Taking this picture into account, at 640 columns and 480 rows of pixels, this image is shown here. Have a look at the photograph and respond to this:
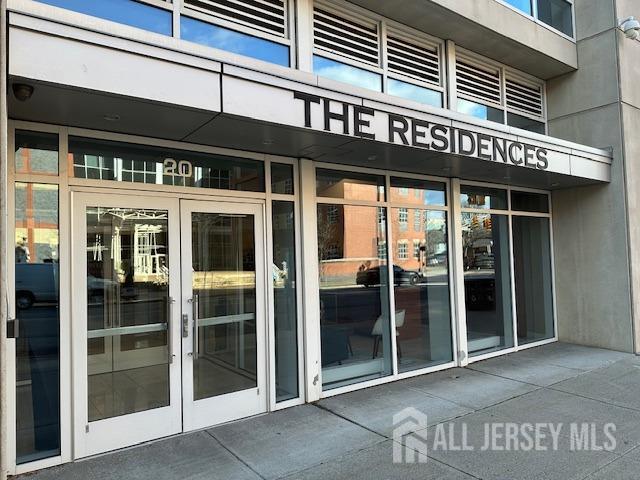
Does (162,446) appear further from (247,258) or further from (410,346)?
(410,346)

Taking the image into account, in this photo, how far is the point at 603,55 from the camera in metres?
8.34

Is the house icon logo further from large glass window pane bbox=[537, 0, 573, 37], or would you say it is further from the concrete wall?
large glass window pane bbox=[537, 0, 573, 37]

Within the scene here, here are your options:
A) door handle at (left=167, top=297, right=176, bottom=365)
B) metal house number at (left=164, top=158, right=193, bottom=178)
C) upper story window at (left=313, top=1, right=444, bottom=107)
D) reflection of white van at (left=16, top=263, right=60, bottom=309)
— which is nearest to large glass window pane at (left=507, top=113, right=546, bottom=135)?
upper story window at (left=313, top=1, right=444, bottom=107)

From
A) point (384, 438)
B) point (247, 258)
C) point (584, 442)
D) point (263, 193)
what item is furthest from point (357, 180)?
point (584, 442)

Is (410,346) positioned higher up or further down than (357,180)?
A: further down

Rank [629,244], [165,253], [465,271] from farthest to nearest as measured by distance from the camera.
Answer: [629,244] < [465,271] < [165,253]

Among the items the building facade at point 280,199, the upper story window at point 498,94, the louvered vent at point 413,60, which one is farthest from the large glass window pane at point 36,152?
the upper story window at point 498,94

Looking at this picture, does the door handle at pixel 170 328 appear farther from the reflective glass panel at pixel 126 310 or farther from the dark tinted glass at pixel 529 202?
the dark tinted glass at pixel 529 202

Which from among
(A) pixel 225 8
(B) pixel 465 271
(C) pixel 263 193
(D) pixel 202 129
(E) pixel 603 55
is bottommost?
(B) pixel 465 271

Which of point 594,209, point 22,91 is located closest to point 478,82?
point 594,209

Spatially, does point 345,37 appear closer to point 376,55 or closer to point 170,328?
point 376,55

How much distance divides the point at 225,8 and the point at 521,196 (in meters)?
6.13

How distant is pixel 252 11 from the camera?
17.3 ft

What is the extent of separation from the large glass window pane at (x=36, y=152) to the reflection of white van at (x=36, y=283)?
2.67 feet
